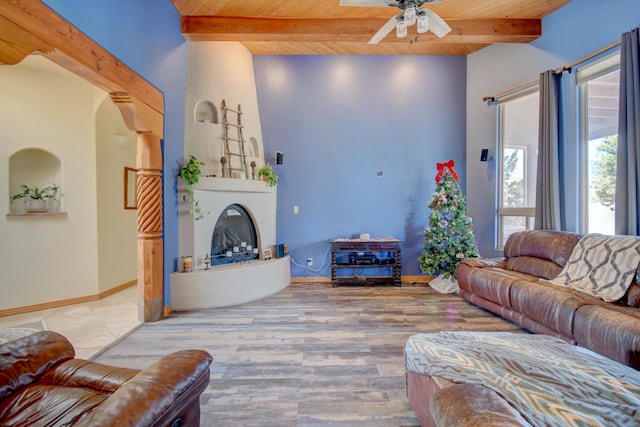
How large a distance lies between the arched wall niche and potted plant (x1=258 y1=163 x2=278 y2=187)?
1493mm

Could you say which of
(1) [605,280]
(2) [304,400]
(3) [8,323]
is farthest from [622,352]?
(3) [8,323]

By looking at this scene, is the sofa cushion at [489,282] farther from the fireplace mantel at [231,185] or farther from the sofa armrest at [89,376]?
the sofa armrest at [89,376]

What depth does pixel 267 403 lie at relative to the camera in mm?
1923

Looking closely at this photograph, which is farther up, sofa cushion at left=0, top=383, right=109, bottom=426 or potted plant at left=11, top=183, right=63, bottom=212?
potted plant at left=11, top=183, right=63, bottom=212

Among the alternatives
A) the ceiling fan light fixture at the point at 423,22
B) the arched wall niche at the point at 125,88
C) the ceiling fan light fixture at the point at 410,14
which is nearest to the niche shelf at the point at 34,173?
the arched wall niche at the point at 125,88

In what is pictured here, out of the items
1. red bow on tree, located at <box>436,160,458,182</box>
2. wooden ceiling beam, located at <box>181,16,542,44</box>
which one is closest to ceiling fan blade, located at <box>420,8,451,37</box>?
wooden ceiling beam, located at <box>181,16,542,44</box>

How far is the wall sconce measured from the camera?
442 centimetres

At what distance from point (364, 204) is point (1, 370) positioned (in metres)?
4.43

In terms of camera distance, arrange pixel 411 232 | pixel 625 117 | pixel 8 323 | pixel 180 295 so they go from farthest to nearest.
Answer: pixel 411 232
pixel 180 295
pixel 8 323
pixel 625 117

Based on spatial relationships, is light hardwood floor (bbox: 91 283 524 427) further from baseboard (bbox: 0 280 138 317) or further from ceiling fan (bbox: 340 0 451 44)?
ceiling fan (bbox: 340 0 451 44)

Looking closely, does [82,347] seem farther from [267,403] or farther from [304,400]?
[304,400]

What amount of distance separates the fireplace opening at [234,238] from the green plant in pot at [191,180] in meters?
0.41

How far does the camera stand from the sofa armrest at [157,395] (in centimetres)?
85

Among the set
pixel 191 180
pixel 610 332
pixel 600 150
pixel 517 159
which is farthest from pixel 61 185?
pixel 600 150
